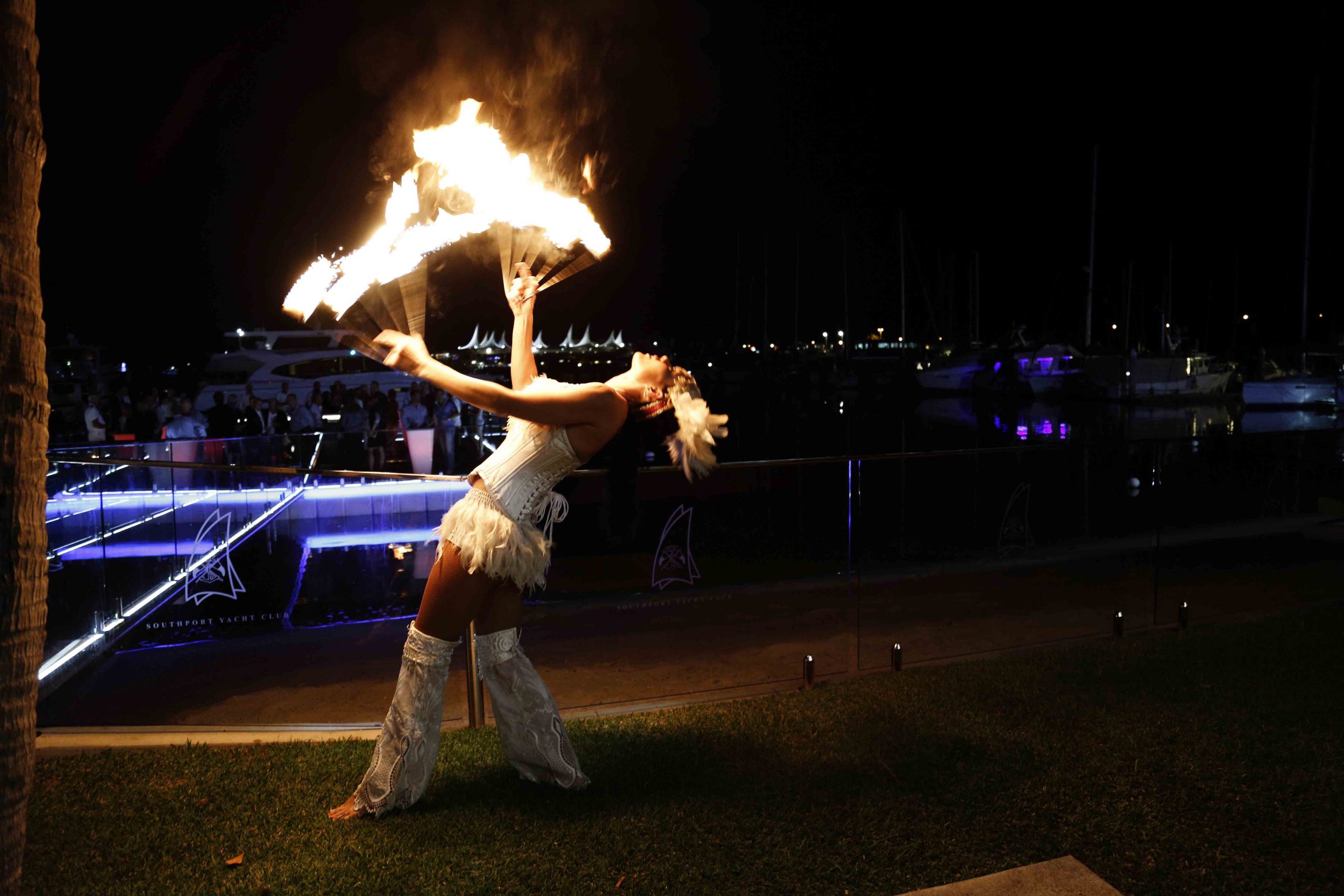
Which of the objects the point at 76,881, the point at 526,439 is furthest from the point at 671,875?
the point at 76,881

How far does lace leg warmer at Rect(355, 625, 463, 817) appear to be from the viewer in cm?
355

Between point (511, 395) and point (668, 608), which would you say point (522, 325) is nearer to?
point (511, 395)

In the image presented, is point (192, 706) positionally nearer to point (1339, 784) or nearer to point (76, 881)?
point (76, 881)

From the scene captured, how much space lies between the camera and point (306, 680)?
17.6 feet

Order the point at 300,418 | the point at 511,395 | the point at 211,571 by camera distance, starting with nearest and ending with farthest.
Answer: the point at 511,395 < the point at 211,571 < the point at 300,418

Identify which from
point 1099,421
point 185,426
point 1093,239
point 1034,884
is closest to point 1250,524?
point 1034,884

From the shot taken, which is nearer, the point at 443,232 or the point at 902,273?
the point at 443,232

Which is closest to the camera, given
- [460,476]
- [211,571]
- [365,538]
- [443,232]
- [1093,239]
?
[443,232]

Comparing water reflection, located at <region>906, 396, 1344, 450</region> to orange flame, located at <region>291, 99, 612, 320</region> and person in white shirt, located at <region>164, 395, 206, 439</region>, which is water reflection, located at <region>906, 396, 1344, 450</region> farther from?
orange flame, located at <region>291, 99, 612, 320</region>

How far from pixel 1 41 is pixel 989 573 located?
6869mm

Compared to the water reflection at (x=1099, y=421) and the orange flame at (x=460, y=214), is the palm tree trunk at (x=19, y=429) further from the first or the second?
the water reflection at (x=1099, y=421)

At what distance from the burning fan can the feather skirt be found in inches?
26.8

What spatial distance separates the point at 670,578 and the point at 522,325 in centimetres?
257

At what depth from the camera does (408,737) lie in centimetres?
357
